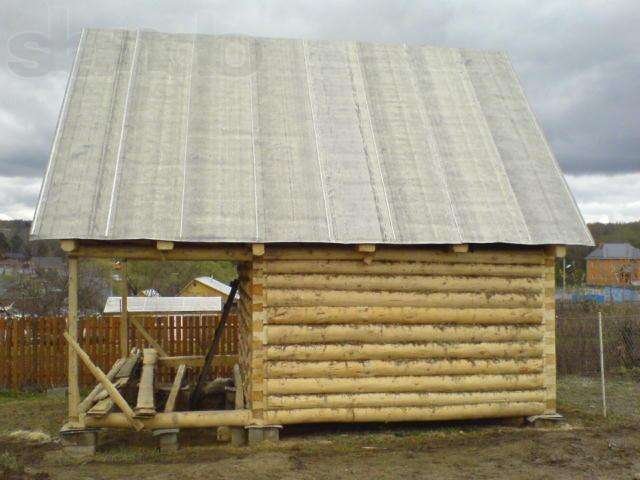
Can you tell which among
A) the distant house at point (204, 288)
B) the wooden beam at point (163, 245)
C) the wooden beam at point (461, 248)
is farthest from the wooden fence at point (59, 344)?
the distant house at point (204, 288)

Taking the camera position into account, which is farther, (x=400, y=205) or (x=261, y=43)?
(x=261, y=43)

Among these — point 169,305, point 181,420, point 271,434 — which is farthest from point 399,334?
point 169,305

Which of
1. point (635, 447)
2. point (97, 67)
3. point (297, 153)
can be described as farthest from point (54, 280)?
point (635, 447)

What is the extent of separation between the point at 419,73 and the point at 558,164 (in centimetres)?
312

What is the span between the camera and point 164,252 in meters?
8.86

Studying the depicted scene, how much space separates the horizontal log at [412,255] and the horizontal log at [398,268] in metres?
0.06

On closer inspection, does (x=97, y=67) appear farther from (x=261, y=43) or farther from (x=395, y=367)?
(x=395, y=367)

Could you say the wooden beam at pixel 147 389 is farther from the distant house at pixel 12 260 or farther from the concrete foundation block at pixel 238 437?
the distant house at pixel 12 260

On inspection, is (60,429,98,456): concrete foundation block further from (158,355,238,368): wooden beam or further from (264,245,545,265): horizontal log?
(158,355,238,368): wooden beam

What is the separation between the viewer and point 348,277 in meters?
9.34

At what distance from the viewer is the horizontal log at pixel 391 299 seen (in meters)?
9.14

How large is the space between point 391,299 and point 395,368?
1003mm

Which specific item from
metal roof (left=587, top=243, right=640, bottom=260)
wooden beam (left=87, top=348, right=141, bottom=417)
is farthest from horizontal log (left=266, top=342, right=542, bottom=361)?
metal roof (left=587, top=243, right=640, bottom=260)

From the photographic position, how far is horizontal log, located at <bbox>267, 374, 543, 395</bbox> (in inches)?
357
